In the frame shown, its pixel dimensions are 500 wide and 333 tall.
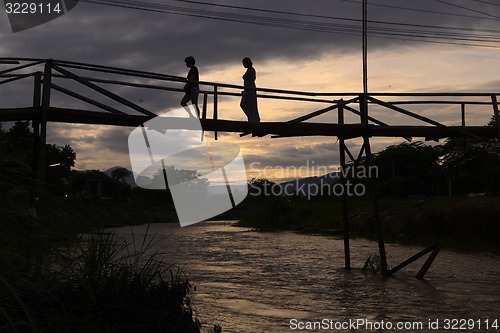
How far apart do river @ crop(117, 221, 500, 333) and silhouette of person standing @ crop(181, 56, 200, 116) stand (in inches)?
120

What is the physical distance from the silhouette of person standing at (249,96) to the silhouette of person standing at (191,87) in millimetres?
1140

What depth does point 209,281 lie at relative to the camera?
17.0 m

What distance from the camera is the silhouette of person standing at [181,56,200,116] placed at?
1473 cm

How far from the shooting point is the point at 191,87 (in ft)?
48.5

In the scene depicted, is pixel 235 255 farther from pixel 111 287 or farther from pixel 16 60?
pixel 111 287

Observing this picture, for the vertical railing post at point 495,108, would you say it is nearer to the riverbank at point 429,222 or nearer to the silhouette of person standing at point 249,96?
the silhouette of person standing at point 249,96

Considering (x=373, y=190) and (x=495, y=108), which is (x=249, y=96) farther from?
(x=495, y=108)

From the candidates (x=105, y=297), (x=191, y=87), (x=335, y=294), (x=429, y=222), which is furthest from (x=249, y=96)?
(x=429, y=222)

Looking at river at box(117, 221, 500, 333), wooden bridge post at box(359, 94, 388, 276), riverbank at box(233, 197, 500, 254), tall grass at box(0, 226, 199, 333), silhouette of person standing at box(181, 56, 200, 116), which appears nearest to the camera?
tall grass at box(0, 226, 199, 333)

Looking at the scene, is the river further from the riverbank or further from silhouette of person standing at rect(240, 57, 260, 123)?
silhouette of person standing at rect(240, 57, 260, 123)

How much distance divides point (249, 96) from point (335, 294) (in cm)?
460

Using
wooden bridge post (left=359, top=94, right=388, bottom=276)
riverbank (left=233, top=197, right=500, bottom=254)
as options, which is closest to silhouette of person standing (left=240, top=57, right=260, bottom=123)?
wooden bridge post (left=359, top=94, right=388, bottom=276)

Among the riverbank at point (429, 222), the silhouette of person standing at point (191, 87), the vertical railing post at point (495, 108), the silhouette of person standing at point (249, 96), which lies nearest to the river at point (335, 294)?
the riverbank at point (429, 222)

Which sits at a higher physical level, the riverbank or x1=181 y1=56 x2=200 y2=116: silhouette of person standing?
x1=181 y1=56 x2=200 y2=116: silhouette of person standing
